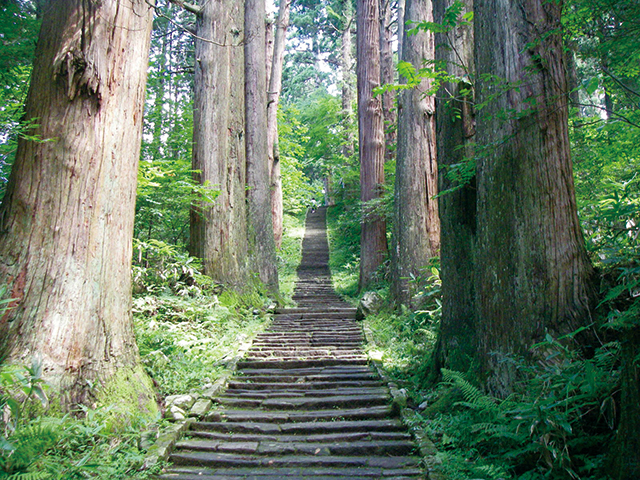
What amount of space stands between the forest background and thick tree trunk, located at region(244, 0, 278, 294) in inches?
55.4

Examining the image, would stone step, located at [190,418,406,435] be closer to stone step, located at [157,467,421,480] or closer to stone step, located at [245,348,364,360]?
stone step, located at [157,467,421,480]

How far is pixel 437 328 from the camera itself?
7402mm

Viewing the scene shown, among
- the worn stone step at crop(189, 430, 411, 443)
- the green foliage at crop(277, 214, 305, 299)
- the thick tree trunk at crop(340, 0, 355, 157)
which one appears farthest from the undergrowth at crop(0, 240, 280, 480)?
the thick tree trunk at crop(340, 0, 355, 157)

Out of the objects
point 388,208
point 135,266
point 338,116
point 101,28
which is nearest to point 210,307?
point 135,266

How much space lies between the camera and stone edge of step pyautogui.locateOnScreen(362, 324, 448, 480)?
3.64 m

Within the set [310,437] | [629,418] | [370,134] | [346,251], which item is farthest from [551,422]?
[346,251]

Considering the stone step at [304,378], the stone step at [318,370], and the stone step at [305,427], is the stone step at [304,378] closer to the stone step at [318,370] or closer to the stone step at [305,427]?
the stone step at [318,370]

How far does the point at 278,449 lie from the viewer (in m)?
Result: 4.36

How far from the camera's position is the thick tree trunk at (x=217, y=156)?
964 cm

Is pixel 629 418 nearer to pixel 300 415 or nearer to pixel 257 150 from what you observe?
pixel 300 415

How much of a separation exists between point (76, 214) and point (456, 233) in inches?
166

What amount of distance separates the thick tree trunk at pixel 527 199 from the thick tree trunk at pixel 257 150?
9.02 m

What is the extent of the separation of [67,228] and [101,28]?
205cm

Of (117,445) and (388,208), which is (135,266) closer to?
(117,445)
